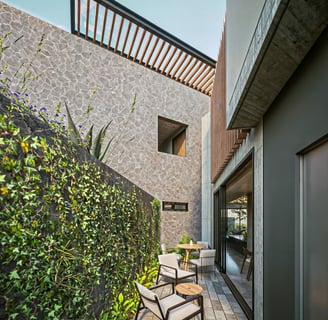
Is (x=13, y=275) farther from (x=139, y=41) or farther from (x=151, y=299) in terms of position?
(x=139, y=41)

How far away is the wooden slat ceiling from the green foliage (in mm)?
7388

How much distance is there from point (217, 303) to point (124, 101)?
25.8 feet

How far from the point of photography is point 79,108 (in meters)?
8.55

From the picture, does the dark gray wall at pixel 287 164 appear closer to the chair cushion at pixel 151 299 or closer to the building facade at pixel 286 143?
the building facade at pixel 286 143

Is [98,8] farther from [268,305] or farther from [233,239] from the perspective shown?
[233,239]

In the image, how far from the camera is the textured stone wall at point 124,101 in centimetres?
769

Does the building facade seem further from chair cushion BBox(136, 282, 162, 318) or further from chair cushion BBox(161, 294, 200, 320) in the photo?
chair cushion BBox(136, 282, 162, 318)

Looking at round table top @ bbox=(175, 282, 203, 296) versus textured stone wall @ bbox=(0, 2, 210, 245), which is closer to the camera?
round table top @ bbox=(175, 282, 203, 296)

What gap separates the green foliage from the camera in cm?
154

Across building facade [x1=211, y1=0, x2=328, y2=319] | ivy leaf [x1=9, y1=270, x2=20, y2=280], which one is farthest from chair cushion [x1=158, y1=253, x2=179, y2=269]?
ivy leaf [x1=9, y1=270, x2=20, y2=280]

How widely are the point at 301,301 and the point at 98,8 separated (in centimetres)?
Result: 948

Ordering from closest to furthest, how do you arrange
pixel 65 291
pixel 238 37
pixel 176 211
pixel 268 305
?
pixel 65 291
pixel 268 305
pixel 238 37
pixel 176 211

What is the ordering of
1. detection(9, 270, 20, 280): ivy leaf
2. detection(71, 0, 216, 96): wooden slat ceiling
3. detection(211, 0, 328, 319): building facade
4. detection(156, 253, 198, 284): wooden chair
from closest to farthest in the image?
detection(9, 270, 20, 280): ivy leaf, detection(211, 0, 328, 319): building facade, detection(156, 253, 198, 284): wooden chair, detection(71, 0, 216, 96): wooden slat ceiling

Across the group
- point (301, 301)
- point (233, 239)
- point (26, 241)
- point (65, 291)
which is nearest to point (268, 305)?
point (301, 301)
